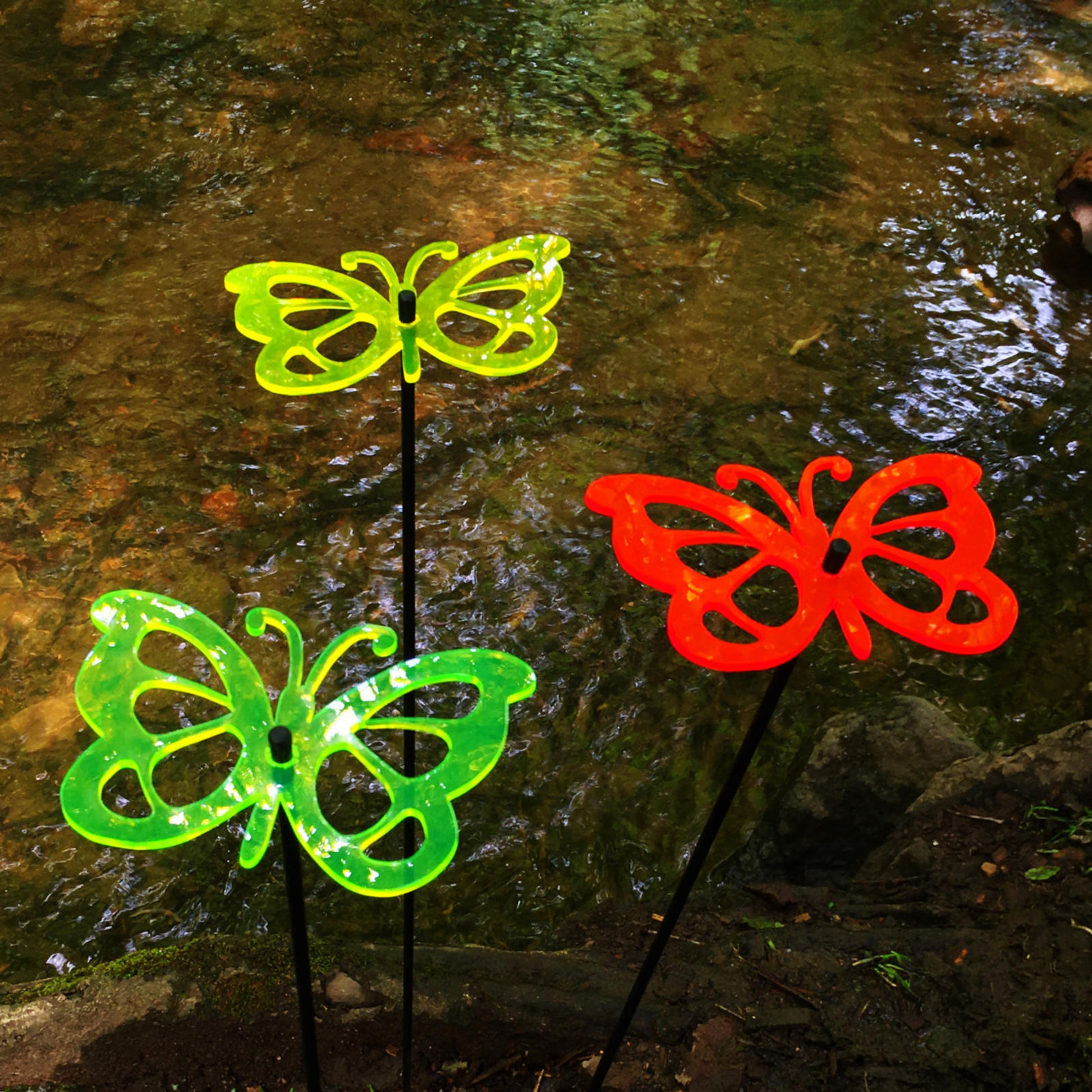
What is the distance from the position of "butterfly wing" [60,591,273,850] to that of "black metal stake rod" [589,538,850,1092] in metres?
0.44

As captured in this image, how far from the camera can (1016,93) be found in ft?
13.9

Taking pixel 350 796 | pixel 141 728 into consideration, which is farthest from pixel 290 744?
pixel 350 796

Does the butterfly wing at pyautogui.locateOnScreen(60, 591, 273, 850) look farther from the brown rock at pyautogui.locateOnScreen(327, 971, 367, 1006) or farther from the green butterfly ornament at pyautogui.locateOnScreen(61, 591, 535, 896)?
the brown rock at pyautogui.locateOnScreen(327, 971, 367, 1006)

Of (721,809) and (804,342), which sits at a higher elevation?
(721,809)

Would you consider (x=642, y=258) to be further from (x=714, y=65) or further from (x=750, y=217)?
(x=714, y=65)

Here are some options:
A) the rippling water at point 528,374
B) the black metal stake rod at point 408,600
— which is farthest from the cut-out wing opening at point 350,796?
the black metal stake rod at point 408,600

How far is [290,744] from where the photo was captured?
0.72 metres

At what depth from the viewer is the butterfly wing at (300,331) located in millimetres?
1016

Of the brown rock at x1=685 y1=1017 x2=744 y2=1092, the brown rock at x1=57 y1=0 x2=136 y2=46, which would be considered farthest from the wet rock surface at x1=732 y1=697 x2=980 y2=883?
the brown rock at x1=57 y1=0 x2=136 y2=46

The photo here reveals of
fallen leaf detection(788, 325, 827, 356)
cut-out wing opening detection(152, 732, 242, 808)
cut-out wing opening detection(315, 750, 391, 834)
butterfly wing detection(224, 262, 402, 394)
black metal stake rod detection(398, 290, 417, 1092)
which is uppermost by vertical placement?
butterfly wing detection(224, 262, 402, 394)

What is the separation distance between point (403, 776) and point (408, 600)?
1.15ft

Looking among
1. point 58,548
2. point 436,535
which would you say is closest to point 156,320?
point 58,548

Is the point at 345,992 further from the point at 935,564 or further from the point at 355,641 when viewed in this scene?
the point at 935,564

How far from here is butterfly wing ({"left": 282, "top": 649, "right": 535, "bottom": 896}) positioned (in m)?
0.76
